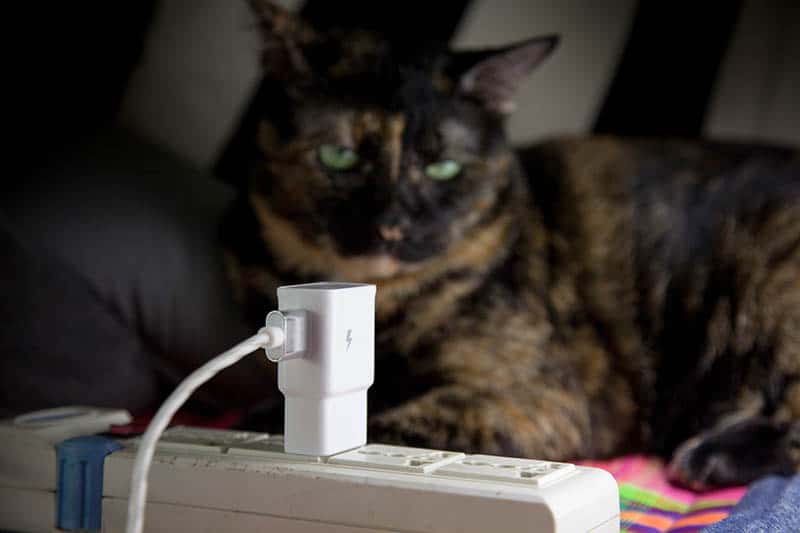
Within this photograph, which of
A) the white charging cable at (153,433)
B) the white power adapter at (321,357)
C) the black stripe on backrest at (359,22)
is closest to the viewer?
the white charging cable at (153,433)

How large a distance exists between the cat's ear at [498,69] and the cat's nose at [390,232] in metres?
0.27

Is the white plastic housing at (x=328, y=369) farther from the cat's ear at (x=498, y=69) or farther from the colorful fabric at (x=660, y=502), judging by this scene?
the cat's ear at (x=498, y=69)

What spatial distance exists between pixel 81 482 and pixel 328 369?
26cm

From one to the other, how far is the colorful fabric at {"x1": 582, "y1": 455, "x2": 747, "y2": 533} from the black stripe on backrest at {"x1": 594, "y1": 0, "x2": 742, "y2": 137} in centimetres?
77

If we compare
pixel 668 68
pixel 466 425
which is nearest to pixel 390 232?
pixel 466 425

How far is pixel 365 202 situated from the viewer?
1448 mm

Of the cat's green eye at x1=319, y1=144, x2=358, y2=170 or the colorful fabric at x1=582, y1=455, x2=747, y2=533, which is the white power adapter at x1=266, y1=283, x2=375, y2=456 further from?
the cat's green eye at x1=319, y1=144, x2=358, y2=170

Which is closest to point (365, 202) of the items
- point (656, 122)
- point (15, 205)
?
point (15, 205)

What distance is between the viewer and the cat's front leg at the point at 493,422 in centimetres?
133

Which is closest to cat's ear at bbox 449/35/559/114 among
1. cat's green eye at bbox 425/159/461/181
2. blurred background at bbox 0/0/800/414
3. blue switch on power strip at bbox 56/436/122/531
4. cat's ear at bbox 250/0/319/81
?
cat's green eye at bbox 425/159/461/181

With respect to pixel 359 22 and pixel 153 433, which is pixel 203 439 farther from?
pixel 359 22

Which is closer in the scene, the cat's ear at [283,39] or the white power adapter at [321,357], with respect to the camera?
the white power adapter at [321,357]

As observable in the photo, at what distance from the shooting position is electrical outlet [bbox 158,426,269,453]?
0.90m

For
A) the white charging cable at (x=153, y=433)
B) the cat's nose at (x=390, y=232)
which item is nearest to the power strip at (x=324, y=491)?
the white charging cable at (x=153, y=433)
